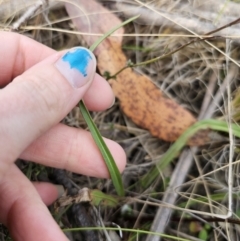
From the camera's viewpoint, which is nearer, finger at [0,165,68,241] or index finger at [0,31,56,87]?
finger at [0,165,68,241]

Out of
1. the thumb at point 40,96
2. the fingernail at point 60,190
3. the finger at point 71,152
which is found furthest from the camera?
the fingernail at point 60,190

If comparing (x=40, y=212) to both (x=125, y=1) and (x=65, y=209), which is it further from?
(x=125, y=1)

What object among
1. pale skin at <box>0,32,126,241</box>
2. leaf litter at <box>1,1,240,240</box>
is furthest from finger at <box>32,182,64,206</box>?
leaf litter at <box>1,1,240,240</box>

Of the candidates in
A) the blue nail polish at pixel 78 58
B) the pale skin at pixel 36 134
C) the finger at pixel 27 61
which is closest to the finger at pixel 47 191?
the pale skin at pixel 36 134

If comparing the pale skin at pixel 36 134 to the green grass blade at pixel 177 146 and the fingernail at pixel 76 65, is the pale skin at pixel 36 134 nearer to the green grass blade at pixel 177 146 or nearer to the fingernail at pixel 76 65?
the fingernail at pixel 76 65

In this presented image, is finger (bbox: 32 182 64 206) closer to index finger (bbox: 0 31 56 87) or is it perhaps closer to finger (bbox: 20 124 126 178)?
finger (bbox: 20 124 126 178)

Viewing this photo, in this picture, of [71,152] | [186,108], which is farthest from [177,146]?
[71,152]

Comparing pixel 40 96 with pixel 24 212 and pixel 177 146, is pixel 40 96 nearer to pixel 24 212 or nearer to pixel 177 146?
pixel 24 212
